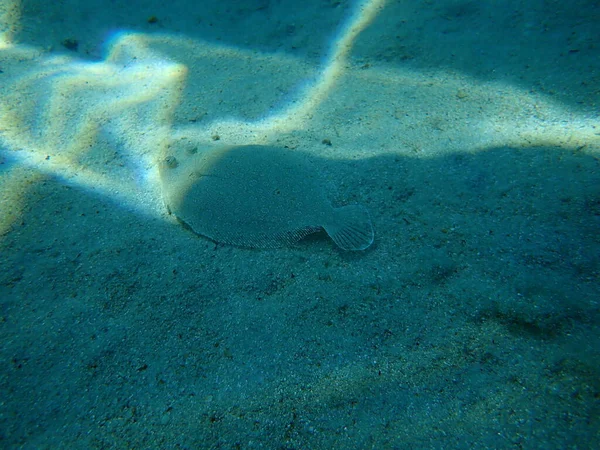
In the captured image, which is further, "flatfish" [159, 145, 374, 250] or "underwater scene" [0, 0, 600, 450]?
"flatfish" [159, 145, 374, 250]

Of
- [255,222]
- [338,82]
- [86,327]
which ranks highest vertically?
[338,82]

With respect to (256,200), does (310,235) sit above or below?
below

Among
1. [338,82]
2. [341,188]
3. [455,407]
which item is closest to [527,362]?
[455,407]

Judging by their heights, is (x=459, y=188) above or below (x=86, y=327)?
above

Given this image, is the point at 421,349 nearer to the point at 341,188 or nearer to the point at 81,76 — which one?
the point at 341,188
